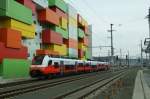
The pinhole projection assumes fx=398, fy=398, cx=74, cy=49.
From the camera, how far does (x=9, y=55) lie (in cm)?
4862

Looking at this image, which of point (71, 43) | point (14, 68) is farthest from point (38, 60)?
point (71, 43)

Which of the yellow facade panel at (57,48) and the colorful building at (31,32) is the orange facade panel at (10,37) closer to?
the colorful building at (31,32)

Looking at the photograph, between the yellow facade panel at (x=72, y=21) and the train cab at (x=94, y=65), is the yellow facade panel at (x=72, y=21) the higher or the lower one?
the higher one

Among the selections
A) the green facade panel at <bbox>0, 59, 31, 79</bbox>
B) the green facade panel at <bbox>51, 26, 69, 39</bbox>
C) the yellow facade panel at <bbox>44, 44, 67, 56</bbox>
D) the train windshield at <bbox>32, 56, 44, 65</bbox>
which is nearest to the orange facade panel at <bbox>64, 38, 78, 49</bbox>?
the green facade panel at <bbox>51, 26, 69, 39</bbox>

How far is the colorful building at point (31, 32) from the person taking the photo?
48.1 meters

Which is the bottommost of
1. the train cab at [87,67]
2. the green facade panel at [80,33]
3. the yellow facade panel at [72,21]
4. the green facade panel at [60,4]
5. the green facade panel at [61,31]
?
the train cab at [87,67]

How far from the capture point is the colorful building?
158 ft

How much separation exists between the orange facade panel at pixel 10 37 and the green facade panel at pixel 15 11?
6.31 feet

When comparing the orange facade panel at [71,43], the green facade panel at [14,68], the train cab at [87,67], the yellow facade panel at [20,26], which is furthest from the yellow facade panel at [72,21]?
the green facade panel at [14,68]

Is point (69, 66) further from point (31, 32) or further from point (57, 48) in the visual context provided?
point (57, 48)

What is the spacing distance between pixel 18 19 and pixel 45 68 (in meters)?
9.90

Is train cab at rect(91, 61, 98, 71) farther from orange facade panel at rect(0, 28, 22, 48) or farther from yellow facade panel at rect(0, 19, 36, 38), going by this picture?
orange facade panel at rect(0, 28, 22, 48)

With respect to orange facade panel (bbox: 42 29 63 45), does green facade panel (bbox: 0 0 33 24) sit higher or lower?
higher

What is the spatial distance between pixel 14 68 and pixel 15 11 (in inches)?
289
